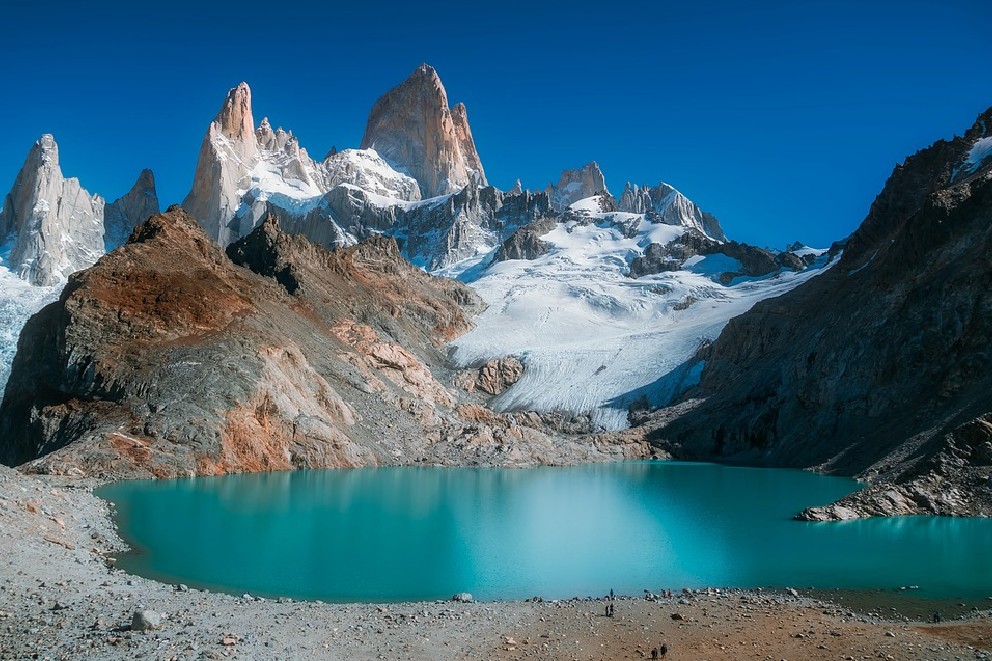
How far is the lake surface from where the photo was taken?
18.8 m

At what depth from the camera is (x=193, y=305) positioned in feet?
168

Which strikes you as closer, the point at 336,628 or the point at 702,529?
the point at 336,628

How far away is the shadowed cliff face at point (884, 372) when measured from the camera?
3253 centimetres

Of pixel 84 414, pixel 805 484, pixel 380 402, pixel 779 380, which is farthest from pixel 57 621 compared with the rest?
pixel 779 380

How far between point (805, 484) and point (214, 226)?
536 ft

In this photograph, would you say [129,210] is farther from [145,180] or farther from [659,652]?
[659,652]

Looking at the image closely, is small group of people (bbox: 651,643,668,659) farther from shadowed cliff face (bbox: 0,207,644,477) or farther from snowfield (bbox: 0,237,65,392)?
snowfield (bbox: 0,237,65,392)

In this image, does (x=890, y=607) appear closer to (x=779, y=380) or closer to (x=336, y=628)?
(x=336, y=628)

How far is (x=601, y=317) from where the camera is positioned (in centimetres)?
13338

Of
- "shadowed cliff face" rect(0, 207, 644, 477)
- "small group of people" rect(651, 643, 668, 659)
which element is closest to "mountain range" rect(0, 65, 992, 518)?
"shadowed cliff face" rect(0, 207, 644, 477)

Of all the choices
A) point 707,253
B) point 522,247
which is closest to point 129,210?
point 522,247

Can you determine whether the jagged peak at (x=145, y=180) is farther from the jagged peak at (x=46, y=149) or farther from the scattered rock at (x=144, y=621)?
the scattered rock at (x=144, y=621)

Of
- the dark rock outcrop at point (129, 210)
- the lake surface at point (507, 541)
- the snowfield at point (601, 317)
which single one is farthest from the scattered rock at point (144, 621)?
the dark rock outcrop at point (129, 210)

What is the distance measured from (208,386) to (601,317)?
95.3 m
